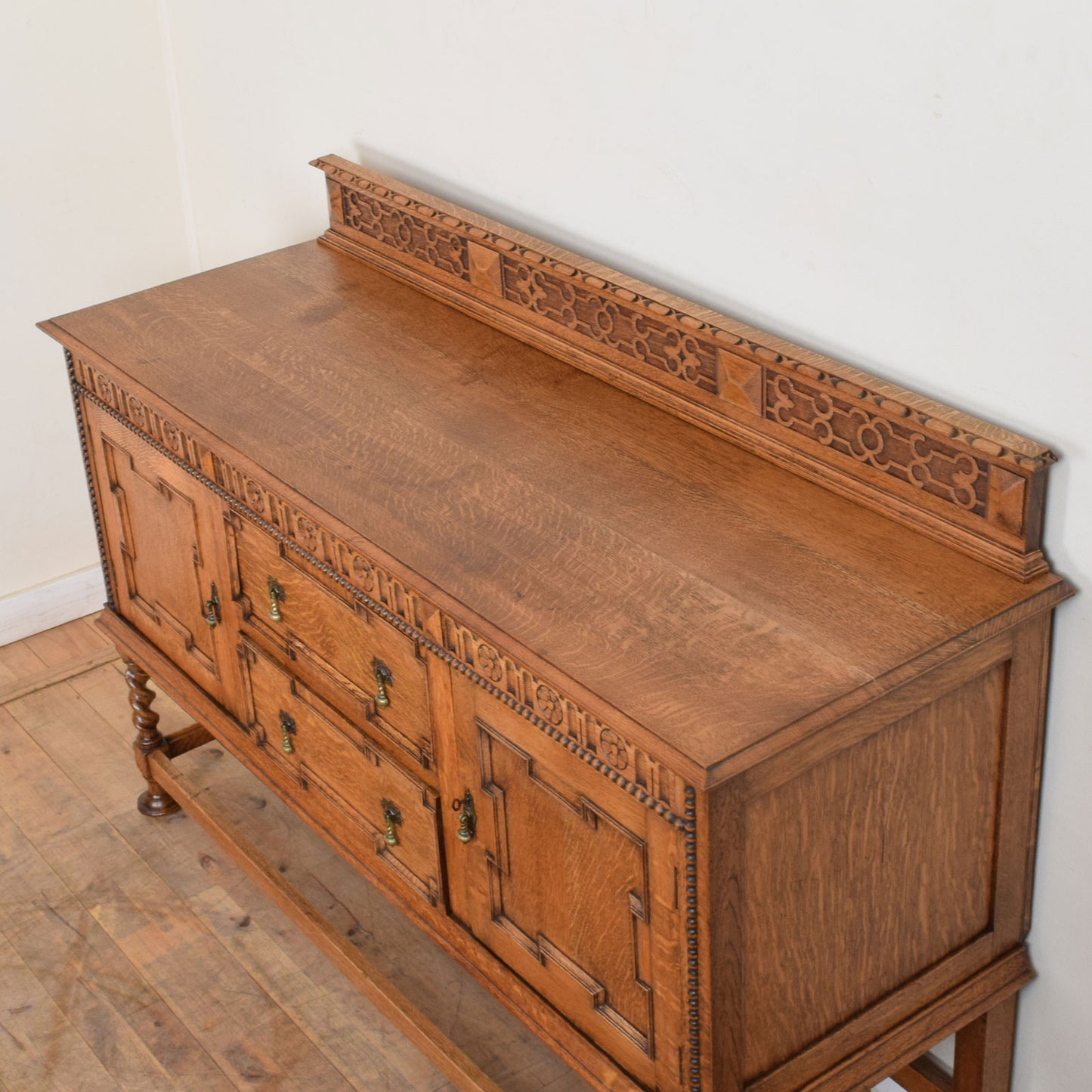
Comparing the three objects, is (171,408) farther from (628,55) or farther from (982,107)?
(982,107)

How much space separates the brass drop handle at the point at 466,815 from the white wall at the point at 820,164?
2.52ft

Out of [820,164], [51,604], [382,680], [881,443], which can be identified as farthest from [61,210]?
[881,443]

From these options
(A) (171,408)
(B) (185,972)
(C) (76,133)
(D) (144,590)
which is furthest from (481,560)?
(C) (76,133)

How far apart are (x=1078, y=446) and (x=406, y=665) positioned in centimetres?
92

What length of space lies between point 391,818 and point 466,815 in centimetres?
24

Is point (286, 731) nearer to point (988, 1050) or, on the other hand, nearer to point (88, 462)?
point (88, 462)

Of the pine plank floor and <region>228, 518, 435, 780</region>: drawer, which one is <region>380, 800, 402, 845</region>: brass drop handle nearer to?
<region>228, 518, 435, 780</region>: drawer

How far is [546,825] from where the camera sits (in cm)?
188

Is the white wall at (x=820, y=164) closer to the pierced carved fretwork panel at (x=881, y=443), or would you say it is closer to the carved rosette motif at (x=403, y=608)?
the pierced carved fretwork panel at (x=881, y=443)

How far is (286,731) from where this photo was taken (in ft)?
8.11

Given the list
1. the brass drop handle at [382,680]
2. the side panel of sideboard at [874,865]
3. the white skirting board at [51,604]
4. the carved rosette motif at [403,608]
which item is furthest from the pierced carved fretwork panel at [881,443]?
the white skirting board at [51,604]

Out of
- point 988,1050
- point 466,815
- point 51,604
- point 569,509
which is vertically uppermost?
point 569,509

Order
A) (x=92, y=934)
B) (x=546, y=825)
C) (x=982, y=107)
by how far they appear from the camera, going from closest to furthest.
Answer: (x=982, y=107), (x=546, y=825), (x=92, y=934)

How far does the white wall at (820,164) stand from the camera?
171 centimetres
